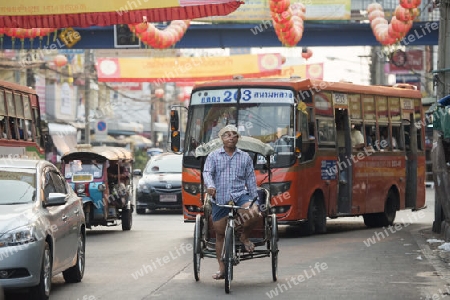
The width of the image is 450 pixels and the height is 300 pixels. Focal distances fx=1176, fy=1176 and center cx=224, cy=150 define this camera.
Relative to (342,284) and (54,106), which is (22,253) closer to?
(342,284)

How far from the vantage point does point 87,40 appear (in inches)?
1558

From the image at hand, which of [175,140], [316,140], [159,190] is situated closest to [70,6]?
[175,140]

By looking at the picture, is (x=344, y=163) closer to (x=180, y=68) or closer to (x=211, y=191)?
(x=211, y=191)

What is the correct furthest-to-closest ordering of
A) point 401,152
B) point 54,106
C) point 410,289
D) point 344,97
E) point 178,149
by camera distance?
point 54,106
point 401,152
point 344,97
point 178,149
point 410,289

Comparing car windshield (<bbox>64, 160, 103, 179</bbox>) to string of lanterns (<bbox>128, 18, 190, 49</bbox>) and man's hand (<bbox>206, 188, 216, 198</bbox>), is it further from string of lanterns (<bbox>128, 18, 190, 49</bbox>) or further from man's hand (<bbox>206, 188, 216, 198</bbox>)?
man's hand (<bbox>206, 188, 216, 198</bbox>)

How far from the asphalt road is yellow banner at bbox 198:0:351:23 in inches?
632

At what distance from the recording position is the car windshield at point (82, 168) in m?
23.2

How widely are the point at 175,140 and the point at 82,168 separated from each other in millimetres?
2963

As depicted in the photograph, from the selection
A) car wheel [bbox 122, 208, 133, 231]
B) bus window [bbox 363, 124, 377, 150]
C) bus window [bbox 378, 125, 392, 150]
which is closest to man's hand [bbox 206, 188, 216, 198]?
car wheel [bbox 122, 208, 133, 231]

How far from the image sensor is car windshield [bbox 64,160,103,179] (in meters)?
23.2

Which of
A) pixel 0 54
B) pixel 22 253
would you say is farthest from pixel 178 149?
pixel 0 54

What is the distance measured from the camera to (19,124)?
26.4 m

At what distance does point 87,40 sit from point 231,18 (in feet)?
16.2

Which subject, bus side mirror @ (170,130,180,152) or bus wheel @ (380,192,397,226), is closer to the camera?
bus side mirror @ (170,130,180,152)
